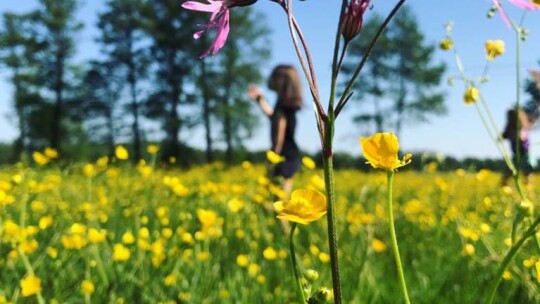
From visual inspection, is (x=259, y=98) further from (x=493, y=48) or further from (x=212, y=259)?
(x=493, y=48)

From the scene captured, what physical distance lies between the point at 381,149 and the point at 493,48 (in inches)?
32.4

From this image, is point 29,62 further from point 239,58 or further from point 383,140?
point 383,140

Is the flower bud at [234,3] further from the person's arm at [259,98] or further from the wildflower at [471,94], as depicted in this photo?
the person's arm at [259,98]

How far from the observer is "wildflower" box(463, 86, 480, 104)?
1.49 m

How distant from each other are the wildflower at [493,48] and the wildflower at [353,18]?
0.85 metres

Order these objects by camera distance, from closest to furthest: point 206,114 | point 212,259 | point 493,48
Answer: point 493,48, point 212,259, point 206,114

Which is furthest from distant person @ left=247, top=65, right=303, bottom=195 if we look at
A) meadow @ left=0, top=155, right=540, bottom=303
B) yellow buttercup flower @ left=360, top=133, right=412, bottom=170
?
yellow buttercup flower @ left=360, top=133, right=412, bottom=170

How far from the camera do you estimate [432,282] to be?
224 cm

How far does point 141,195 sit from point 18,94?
24066 mm

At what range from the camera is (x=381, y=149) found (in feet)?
2.27

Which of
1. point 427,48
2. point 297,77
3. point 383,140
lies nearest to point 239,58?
point 427,48

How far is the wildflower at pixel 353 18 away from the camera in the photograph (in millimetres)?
611

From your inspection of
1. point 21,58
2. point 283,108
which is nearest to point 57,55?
point 21,58

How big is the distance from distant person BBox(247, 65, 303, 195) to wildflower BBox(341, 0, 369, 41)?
355 cm
